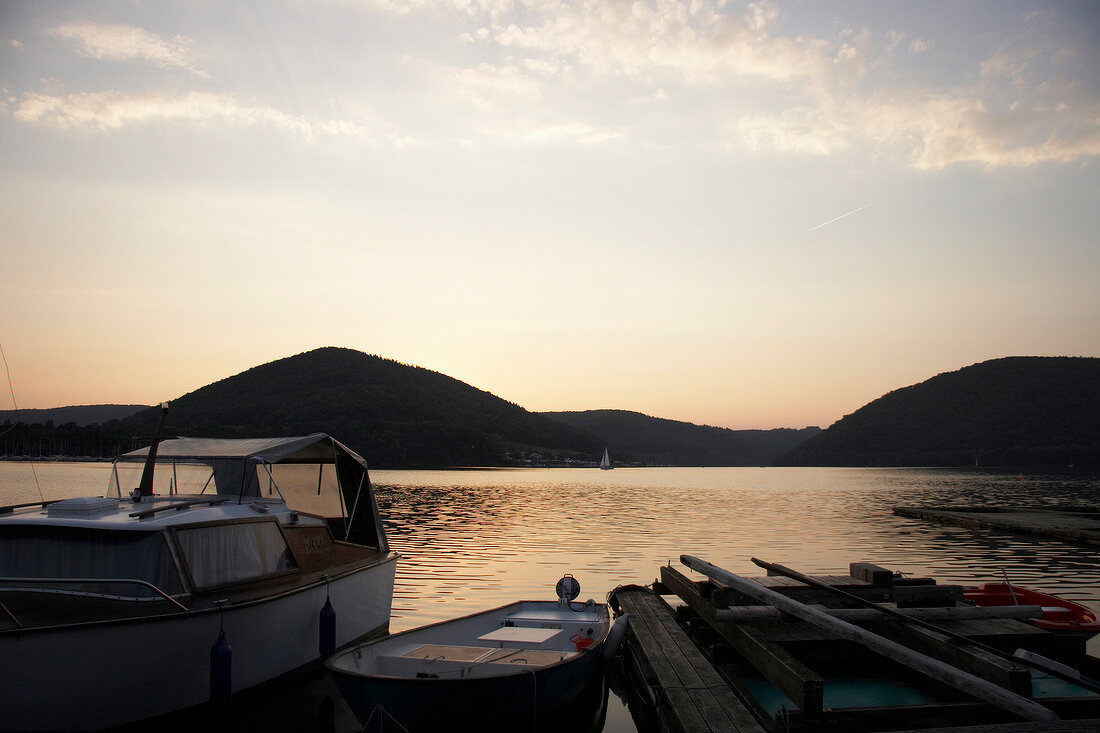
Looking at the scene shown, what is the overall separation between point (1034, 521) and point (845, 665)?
33.9 meters

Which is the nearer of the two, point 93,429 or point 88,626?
point 88,626

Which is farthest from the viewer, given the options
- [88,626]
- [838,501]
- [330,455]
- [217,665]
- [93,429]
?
[93,429]

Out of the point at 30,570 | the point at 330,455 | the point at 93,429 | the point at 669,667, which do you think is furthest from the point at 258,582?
the point at 93,429

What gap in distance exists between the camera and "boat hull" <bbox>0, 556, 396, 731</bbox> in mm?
7828

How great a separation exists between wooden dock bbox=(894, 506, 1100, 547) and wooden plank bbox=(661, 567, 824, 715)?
28576mm

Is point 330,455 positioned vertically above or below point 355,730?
above

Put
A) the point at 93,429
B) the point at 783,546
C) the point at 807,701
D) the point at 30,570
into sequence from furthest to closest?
the point at 93,429 → the point at 783,546 → the point at 30,570 → the point at 807,701

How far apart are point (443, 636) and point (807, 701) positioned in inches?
221

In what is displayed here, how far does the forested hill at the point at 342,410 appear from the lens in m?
138

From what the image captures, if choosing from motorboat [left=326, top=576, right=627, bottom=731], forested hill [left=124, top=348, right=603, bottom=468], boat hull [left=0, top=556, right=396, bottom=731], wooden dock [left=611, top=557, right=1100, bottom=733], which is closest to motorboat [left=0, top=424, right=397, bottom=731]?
boat hull [left=0, top=556, right=396, bottom=731]

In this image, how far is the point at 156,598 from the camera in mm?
9477

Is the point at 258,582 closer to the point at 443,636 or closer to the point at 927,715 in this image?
the point at 443,636

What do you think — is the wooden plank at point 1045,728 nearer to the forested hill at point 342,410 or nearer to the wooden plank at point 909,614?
the wooden plank at point 909,614

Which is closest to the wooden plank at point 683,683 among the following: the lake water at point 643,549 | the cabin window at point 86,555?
the lake water at point 643,549
